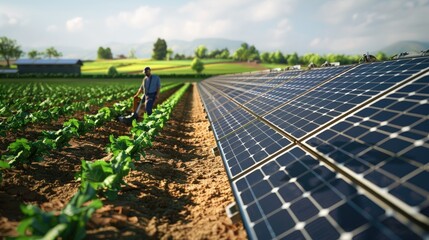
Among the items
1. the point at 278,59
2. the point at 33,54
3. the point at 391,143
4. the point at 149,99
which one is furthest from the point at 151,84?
the point at 33,54

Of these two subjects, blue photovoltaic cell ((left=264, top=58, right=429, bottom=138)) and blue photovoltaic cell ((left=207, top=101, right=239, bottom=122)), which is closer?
blue photovoltaic cell ((left=264, top=58, right=429, bottom=138))

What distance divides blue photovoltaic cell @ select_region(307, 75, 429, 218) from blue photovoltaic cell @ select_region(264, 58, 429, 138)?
2.10 ft

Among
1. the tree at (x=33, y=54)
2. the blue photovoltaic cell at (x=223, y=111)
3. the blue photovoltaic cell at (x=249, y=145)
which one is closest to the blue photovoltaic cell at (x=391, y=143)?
the blue photovoltaic cell at (x=249, y=145)

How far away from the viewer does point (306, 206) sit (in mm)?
3463

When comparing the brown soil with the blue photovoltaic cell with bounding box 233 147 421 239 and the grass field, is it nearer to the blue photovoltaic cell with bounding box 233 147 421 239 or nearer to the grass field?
the blue photovoltaic cell with bounding box 233 147 421 239

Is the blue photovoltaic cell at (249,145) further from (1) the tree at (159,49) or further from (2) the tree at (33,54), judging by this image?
(2) the tree at (33,54)

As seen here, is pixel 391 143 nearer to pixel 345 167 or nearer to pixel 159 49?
pixel 345 167

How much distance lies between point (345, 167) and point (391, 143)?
729mm

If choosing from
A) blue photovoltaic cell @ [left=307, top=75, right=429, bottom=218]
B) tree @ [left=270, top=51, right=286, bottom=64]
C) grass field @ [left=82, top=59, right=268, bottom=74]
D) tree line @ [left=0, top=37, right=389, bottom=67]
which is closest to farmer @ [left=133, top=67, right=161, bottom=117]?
blue photovoltaic cell @ [left=307, top=75, right=429, bottom=218]

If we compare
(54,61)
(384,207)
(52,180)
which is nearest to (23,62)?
(54,61)

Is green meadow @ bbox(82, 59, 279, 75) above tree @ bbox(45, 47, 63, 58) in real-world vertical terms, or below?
below

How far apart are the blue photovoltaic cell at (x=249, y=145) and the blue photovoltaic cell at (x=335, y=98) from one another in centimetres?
33

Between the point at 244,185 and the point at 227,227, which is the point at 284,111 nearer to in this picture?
the point at 244,185

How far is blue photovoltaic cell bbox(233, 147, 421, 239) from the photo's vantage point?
9.04 feet
